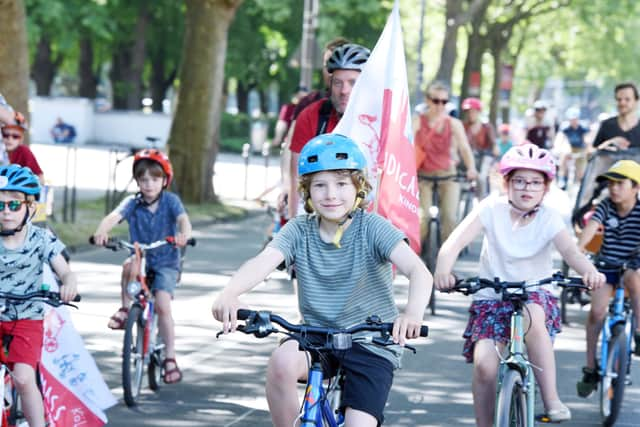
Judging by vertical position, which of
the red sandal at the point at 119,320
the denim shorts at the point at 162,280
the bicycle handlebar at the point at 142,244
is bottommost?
the red sandal at the point at 119,320

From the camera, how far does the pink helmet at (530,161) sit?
6.88m

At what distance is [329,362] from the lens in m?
5.24

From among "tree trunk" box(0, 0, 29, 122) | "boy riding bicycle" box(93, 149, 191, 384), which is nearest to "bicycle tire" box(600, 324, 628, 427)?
"boy riding bicycle" box(93, 149, 191, 384)

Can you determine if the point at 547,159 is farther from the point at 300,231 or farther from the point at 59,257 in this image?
the point at 59,257

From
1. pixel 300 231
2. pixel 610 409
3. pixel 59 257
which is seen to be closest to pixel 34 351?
pixel 59 257

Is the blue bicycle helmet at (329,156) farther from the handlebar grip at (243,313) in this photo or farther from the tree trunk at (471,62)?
the tree trunk at (471,62)

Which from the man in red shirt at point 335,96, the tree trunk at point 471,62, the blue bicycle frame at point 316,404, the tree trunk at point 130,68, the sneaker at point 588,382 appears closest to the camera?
the blue bicycle frame at point 316,404

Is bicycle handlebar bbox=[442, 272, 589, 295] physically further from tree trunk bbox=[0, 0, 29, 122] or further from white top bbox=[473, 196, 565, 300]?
tree trunk bbox=[0, 0, 29, 122]

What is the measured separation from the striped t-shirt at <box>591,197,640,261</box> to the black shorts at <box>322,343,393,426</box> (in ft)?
13.9

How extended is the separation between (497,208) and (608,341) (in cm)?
210

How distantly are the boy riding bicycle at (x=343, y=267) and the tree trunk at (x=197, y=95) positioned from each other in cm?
1860

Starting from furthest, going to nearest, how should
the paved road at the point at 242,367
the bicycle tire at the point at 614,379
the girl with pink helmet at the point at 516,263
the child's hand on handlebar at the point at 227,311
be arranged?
1. the paved road at the point at 242,367
2. the bicycle tire at the point at 614,379
3. the girl with pink helmet at the point at 516,263
4. the child's hand on handlebar at the point at 227,311

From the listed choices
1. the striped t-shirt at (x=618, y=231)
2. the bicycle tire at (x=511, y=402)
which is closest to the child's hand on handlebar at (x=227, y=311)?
the bicycle tire at (x=511, y=402)

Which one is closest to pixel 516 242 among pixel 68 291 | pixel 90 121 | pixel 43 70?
pixel 68 291
